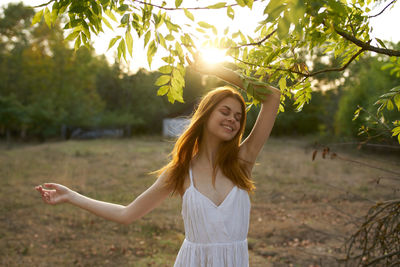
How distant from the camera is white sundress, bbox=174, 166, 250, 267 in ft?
6.30

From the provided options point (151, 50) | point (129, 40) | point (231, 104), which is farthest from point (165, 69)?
point (231, 104)

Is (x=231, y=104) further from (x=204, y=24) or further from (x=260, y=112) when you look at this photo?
(x=204, y=24)

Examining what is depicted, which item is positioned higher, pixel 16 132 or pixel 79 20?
→ pixel 79 20

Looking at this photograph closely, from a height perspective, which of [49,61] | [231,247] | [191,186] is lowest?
[231,247]

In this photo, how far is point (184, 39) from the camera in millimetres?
1732

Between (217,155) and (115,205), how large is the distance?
2.26 feet

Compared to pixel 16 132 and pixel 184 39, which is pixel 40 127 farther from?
pixel 184 39

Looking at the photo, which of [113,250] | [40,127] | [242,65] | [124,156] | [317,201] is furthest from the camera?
[40,127]

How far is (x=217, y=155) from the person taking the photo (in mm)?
2174

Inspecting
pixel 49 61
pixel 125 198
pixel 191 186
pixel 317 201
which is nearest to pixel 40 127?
pixel 49 61

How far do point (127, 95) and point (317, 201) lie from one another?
2323cm

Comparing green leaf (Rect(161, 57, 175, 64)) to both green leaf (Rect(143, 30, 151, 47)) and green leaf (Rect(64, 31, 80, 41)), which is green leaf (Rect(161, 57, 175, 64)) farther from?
green leaf (Rect(64, 31, 80, 41))

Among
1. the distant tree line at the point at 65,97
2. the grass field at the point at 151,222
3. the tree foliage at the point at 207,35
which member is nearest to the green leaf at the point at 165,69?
the tree foliage at the point at 207,35

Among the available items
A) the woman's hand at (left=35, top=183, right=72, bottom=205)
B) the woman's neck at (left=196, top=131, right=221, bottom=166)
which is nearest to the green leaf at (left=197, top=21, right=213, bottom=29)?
the woman's neck at (left=196, top=131, right=221, bottom=166)
